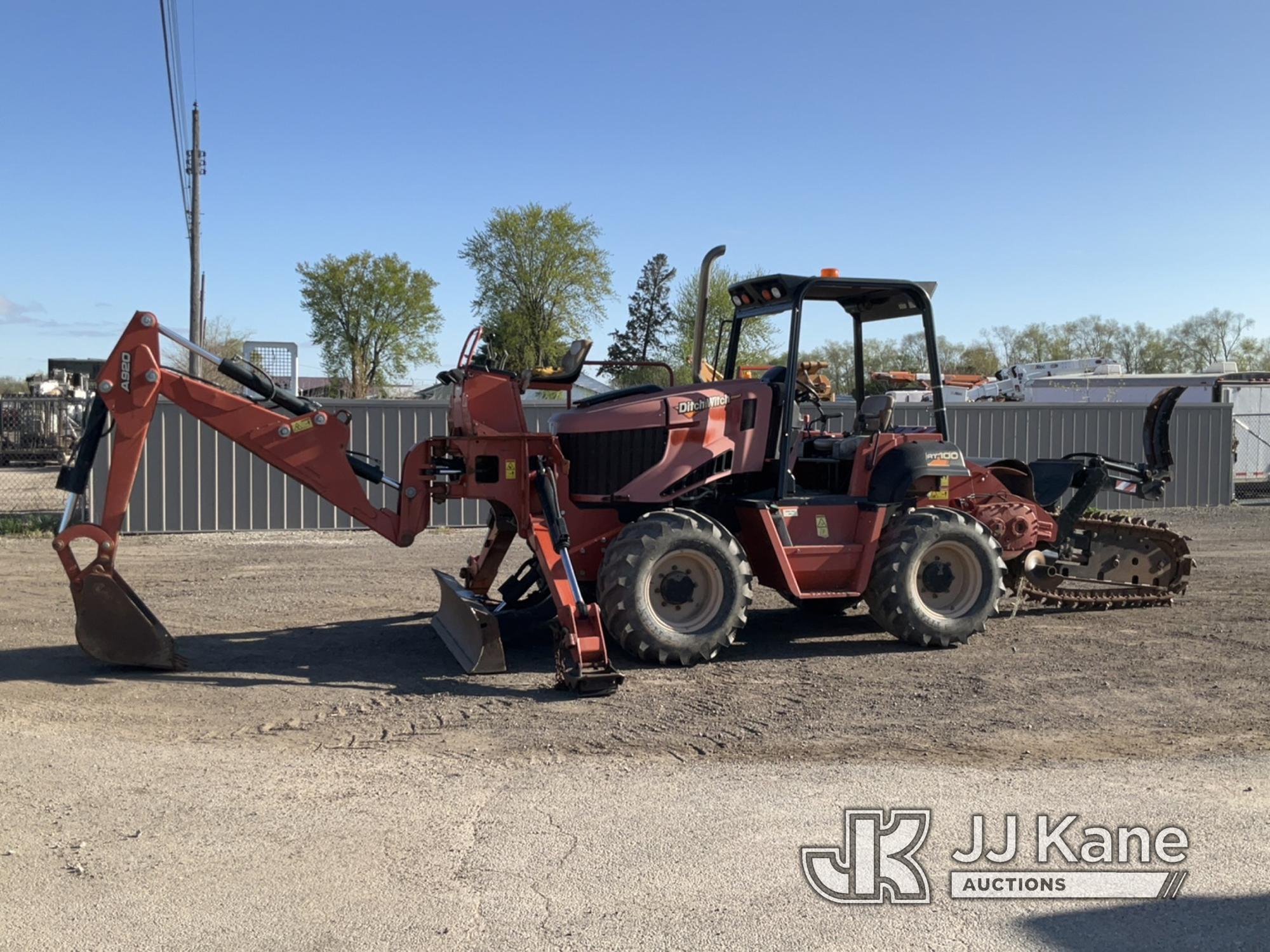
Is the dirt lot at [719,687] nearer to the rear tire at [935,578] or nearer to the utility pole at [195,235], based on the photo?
the rear tire at [935,578]

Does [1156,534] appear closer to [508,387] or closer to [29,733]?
[508,387]

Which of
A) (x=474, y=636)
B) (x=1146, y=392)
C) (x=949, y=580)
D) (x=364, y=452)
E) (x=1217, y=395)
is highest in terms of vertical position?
(x=1146, y=392)

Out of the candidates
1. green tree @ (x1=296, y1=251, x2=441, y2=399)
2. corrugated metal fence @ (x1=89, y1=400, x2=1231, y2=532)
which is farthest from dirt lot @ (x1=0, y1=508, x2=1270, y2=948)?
green tree @ (x1=296, y1=251, x2=441, y2=399)

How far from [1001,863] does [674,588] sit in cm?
362

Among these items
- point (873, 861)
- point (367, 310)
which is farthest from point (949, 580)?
point (367, 310)

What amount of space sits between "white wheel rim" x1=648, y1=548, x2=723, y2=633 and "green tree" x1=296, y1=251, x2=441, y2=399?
41.8m

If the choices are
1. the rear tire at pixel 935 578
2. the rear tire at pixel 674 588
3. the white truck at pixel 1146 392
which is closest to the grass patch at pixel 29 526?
the rear tire at pixel 674 588

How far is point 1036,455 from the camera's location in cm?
1991

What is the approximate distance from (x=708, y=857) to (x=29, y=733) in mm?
4018

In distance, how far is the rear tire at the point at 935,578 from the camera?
835 centimetres

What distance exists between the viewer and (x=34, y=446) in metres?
29.8

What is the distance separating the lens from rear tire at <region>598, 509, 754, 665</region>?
7605 mm

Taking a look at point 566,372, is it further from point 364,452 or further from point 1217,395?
point 1217,395

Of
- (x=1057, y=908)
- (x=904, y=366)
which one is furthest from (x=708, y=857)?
(x=904, y=366)
